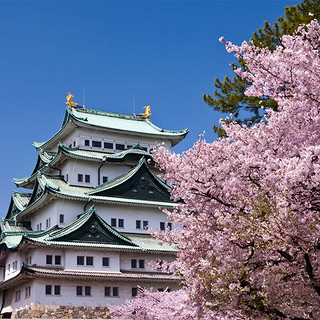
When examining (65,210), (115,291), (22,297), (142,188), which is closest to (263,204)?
(115,291)

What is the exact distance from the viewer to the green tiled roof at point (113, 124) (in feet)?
178

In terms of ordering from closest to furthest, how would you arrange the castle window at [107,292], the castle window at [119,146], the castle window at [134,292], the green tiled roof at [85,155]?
the castle window at [107,292], the castle window at [134,292], the green tiled roof at [85,155], the castle window at [119,146]

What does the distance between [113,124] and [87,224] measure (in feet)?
47.9

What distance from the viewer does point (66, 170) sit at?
52.7 m

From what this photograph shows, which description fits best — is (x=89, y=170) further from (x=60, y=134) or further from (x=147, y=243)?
(x=147, y=243)

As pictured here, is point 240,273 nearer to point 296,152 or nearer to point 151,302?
point 296,152

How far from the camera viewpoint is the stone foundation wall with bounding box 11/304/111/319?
137 feet

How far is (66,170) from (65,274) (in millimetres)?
12983

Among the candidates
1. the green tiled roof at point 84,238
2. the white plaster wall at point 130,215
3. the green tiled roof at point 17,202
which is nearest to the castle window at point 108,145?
the white plaster wall at point 130,215

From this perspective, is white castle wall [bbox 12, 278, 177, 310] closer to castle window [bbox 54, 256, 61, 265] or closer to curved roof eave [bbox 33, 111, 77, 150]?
castle window [bbox 54, 256, 61, 265]

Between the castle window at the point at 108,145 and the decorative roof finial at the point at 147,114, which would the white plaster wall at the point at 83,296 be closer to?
the castle window at the point at 108,145

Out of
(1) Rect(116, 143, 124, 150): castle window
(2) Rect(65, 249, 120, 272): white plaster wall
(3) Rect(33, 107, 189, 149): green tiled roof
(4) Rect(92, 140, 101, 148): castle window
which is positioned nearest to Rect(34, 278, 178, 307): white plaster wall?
(2) Rect(65, 249, 120, 272): white plaster wall

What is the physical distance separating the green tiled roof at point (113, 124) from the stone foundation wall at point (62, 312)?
1846 centimetres

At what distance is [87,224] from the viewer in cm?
4559
